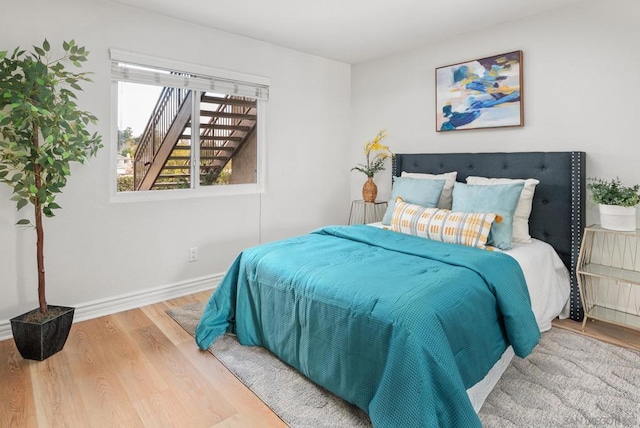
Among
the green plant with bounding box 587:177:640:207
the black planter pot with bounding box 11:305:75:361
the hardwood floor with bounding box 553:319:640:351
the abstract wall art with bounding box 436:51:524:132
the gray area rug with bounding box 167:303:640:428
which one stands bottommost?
the gray area rug with bounding box 167:303:640:428

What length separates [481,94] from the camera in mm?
3293

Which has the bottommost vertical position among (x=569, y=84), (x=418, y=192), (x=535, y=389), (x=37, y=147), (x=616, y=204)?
(x=535, y=389)

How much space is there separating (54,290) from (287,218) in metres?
2.09

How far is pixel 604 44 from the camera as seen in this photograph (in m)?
2.67

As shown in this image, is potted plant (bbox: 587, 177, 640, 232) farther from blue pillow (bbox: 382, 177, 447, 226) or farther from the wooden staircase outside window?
the wooden staircase outside window

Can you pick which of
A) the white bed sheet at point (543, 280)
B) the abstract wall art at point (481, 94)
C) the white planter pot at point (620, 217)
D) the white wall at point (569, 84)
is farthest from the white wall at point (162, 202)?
the white planter pot at point (620, 217)

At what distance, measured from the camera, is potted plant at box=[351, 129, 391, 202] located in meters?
4.04

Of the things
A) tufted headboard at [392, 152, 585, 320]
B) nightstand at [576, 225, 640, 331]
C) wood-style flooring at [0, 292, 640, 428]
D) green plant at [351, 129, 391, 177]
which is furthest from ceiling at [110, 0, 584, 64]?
wood-style flooring at [0, 292, 640, 428]

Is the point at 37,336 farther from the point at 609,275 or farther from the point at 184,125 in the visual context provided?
the point at 609,275

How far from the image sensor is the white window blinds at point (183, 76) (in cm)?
289

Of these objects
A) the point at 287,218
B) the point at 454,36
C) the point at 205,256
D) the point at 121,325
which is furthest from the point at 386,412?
the point at 454,36

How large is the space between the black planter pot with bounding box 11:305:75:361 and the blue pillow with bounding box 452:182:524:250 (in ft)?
9.09

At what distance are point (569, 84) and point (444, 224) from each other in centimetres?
142

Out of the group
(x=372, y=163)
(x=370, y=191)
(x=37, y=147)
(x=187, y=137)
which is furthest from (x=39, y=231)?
(x=372, y=163)
